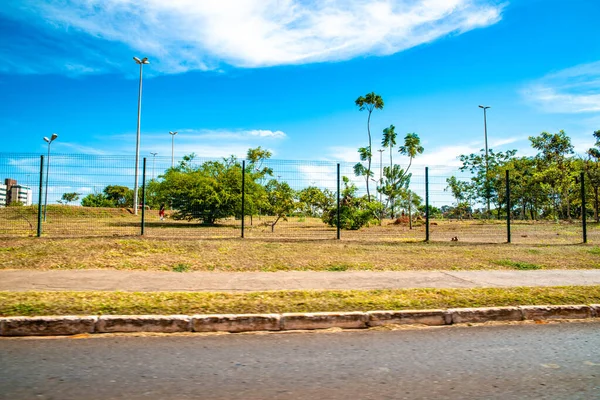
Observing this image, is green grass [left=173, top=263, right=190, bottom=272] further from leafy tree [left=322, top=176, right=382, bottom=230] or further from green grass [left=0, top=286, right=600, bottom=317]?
leafy tree [left=322, top=176, right=382, bottom=230]

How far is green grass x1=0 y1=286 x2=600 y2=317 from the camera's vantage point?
16.9 ft

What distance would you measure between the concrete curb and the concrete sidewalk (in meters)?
1.57

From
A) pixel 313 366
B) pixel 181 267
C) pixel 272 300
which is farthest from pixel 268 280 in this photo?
pixel 313 366

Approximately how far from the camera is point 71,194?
42.7ft

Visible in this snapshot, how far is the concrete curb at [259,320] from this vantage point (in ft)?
15.5

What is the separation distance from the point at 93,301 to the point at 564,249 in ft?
43.0

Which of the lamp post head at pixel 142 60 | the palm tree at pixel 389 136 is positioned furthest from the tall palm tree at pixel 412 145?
the lamp post head at pixel 142 60

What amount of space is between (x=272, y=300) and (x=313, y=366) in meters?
2.03

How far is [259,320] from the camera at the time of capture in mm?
5012

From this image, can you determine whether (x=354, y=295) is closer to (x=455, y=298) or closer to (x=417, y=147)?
(x=455, y=298)

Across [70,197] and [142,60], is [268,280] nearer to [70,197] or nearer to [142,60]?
[70,197]

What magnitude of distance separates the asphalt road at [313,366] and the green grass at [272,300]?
57 cm

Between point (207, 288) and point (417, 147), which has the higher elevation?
point (417, 147)

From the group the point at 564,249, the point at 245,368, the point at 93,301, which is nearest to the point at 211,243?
the point at 93,301
